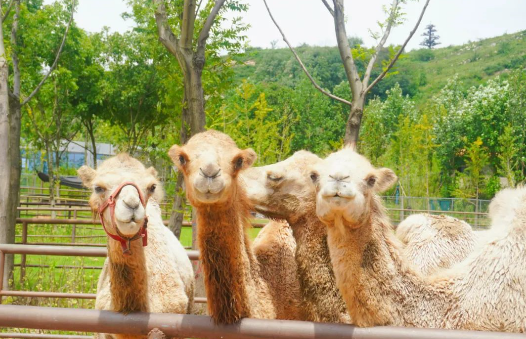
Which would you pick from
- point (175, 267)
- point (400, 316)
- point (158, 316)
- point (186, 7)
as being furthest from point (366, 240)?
point (186, 7)

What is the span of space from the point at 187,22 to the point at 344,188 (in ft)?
9.92

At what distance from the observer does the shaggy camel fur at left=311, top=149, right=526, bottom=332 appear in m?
3.07

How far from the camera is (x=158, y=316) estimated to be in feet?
8.48

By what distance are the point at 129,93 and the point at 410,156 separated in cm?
1092

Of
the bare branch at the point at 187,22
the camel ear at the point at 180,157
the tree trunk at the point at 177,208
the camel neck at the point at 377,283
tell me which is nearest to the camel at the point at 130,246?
the camel ear at the point at 180,157

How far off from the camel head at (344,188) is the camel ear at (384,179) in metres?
0.06

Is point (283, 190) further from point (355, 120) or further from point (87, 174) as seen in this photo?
point (87, 174)

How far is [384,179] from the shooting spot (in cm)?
361

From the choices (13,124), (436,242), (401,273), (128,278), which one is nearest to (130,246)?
(128,278)

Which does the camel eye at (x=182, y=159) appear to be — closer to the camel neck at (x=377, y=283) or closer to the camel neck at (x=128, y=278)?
the camel neck at (x=128, y=278)

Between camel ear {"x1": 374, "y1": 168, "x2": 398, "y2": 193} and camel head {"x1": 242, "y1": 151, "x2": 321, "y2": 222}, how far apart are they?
0.65m

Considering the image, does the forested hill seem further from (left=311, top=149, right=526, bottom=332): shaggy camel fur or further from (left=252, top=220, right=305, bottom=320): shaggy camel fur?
(left=311, top=149, right=526, bottom=332): shaggy camel fur

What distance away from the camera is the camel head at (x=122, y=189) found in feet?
10.4

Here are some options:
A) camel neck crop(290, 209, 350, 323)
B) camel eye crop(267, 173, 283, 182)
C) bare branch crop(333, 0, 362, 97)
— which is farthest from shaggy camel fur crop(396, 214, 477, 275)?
bare branch crop(333, 0, 362, 97)
